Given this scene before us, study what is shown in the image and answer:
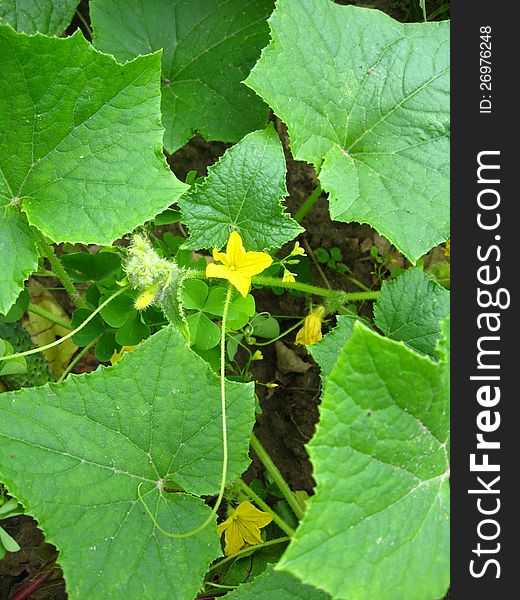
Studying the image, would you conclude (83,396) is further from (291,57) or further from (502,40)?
(502,40)

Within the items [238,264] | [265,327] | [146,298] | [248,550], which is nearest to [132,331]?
[146,298]

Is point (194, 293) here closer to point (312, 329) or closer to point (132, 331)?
point (132, 331)

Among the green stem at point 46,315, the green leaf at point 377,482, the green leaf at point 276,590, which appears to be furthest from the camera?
the green stem at point 46,315

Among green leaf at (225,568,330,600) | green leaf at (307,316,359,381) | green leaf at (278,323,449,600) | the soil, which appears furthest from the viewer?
the soil

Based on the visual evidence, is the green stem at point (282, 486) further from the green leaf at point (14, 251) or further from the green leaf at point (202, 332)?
the green leaf at point (14, 251)

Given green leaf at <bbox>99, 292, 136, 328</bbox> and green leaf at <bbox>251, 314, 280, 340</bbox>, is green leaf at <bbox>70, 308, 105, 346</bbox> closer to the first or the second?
green leaf at <bbox>99, 292, 136, 328</bbox>

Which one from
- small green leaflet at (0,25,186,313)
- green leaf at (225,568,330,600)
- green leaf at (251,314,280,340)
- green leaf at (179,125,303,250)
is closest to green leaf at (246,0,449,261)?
green leaf at (179,125,303,250)

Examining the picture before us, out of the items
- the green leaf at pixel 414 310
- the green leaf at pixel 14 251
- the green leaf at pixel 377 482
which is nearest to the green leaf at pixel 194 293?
the green leaf at pixel 14 251
